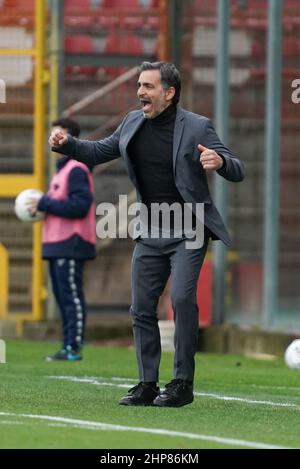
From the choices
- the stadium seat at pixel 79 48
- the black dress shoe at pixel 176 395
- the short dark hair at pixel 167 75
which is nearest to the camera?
the black dress shoe at pixel 176 395

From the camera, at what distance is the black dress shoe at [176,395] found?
9.22 m

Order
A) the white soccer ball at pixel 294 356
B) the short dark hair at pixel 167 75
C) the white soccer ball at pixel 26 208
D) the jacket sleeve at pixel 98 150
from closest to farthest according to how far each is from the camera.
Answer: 1. the short dark hair at pixel 167 75
2. the jacket sleeve at pixel 98 150
3. the white soccer ball at pixel 294 356
4. the white soccer ball at pixel 26 208

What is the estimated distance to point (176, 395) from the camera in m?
9.23

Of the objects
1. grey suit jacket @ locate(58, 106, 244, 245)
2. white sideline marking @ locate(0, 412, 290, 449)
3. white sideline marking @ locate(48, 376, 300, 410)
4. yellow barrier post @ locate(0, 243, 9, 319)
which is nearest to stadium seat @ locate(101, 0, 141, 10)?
yellow barrier post @ locate(0, 243, 9, 319)

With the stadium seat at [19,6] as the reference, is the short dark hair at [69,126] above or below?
below

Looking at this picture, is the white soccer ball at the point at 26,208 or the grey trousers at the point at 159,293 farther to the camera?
the white soccer ball at the point at 26,208

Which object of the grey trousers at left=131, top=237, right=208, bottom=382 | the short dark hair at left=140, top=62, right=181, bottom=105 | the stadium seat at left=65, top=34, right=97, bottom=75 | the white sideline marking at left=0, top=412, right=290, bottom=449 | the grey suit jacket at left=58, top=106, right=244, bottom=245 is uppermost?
the stadium seat at left=65, top=34, right=97, bottom=75

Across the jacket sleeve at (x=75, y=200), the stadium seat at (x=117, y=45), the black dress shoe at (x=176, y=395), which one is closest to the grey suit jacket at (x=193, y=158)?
the black dress shoe at (x=176, y=395)

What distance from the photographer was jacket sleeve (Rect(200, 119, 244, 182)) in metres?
9.11

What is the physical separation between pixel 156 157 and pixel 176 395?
131 cm

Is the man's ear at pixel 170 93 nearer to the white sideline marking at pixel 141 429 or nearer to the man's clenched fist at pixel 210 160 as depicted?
the man's clenched fist at pixel 210 160

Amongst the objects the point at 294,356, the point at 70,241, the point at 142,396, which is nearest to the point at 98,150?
the point at 142,396

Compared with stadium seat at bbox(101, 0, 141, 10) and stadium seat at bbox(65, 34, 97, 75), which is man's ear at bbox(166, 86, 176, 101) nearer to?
stadium seat at bbox(65, 34, 97, 75)

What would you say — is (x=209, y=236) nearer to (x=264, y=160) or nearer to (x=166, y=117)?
(x=166, y=117)
